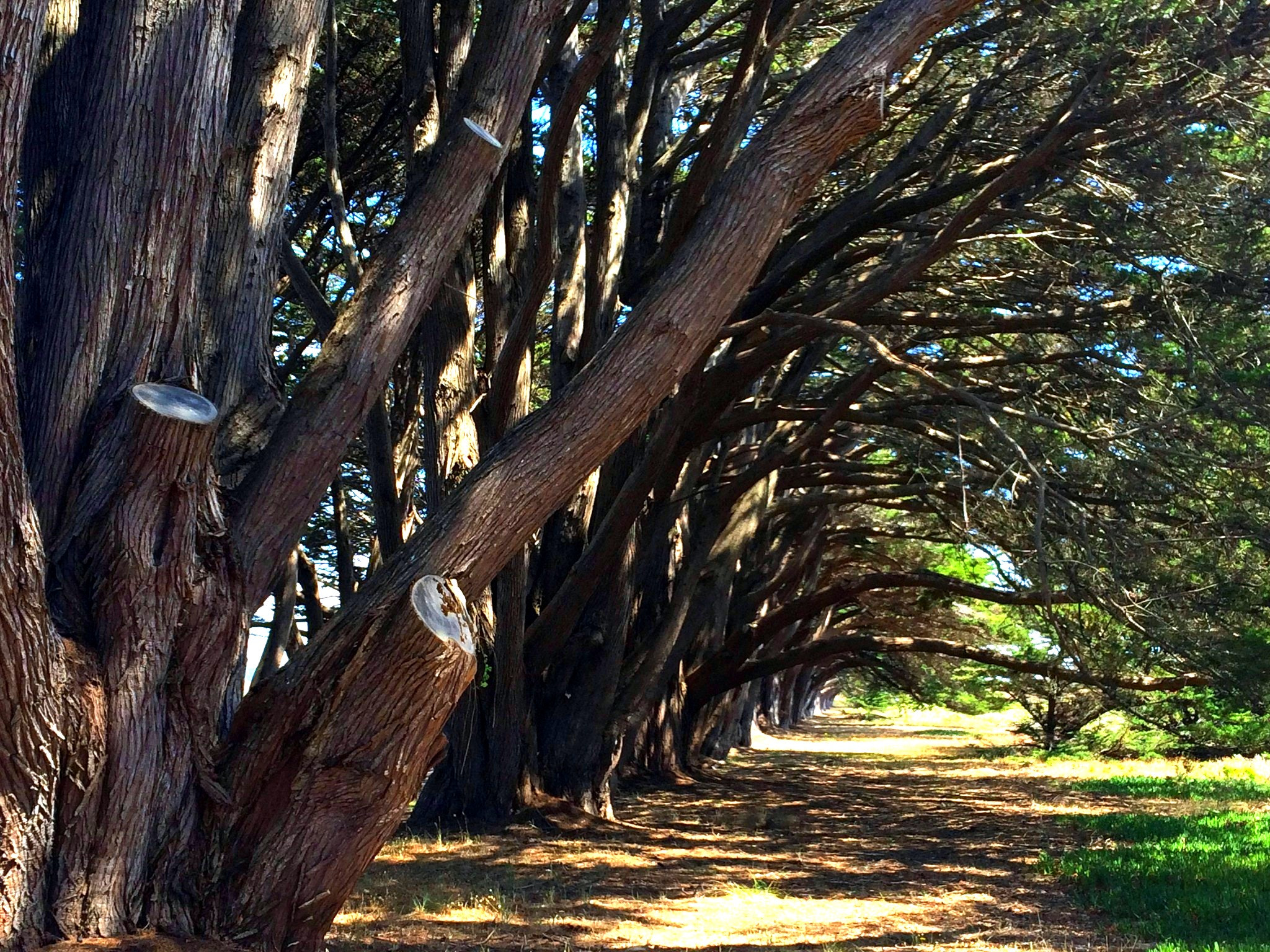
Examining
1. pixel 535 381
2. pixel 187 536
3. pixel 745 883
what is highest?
pixel 535 381

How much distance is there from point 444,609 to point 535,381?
441 inches

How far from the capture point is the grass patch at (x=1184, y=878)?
612 centimetres

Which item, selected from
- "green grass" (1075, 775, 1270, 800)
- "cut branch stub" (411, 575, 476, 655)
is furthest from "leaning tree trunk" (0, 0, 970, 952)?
"green grass" (1075, 775, 1270, 800)

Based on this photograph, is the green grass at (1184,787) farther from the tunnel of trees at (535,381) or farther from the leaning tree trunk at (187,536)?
the leaning tree trunk at (187,536)

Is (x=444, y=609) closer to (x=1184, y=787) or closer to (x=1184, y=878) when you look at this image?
(x=1184, y=878)

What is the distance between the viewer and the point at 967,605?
24.0 meters

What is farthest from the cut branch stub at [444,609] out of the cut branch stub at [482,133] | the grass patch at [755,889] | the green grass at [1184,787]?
the green grass at [1184,787]

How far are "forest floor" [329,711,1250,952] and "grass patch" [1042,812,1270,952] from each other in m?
0.19

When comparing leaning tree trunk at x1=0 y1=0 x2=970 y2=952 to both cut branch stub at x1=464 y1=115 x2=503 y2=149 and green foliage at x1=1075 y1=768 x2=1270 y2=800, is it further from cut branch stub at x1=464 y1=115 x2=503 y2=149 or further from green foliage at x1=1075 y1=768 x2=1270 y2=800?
green foliage at x1=1075 y1=768 x2=1270 y2=800

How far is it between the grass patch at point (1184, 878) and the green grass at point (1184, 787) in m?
2.63

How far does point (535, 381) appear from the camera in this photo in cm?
1571

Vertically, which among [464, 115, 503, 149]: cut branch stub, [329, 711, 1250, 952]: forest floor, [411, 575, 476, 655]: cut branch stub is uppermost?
[464, 115, 503, 149]: cut branch stub

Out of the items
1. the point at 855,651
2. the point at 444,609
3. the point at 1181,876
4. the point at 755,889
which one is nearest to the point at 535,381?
the point at 855,651

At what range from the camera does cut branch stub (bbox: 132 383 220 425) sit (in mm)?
4395
